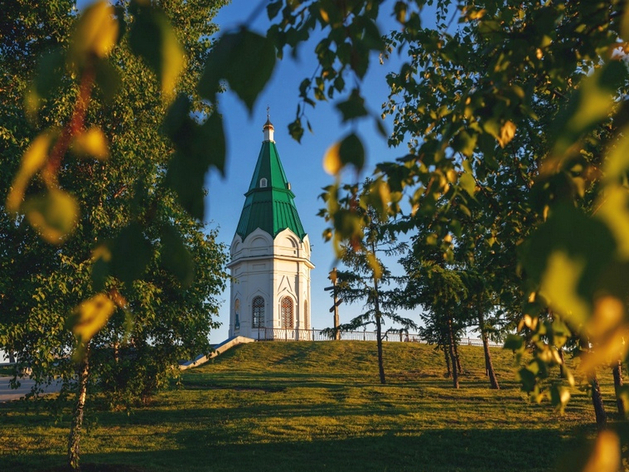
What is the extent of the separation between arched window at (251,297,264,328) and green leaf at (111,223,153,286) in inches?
1694

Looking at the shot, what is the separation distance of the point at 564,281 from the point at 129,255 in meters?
0.76

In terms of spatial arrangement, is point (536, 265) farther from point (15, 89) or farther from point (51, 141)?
point (15, 89)

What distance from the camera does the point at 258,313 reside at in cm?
4384

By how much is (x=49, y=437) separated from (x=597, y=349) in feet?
49.6

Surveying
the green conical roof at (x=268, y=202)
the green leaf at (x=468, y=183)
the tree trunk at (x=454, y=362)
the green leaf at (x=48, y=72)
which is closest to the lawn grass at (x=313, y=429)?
the tree trunk at (x=454, y=362)

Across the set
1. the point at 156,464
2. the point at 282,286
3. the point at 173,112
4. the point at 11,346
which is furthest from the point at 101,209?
the point at 282,286

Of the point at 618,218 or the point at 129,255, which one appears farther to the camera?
the point at 129,255

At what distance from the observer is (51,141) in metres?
1.01

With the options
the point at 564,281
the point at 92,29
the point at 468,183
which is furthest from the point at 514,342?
the point at 92,29

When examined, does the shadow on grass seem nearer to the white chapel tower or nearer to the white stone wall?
the white chapel tower

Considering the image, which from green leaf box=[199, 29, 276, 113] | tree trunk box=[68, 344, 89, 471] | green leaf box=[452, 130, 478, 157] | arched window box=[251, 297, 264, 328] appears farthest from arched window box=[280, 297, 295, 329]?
green leaf box=[199, 29, 276, 113]

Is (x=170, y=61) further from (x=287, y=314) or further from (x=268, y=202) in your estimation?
(x=268, y=202)

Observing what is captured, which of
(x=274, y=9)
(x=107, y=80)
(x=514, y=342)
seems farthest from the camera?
(x=514, y=342)

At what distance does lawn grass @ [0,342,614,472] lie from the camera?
1103 cm
